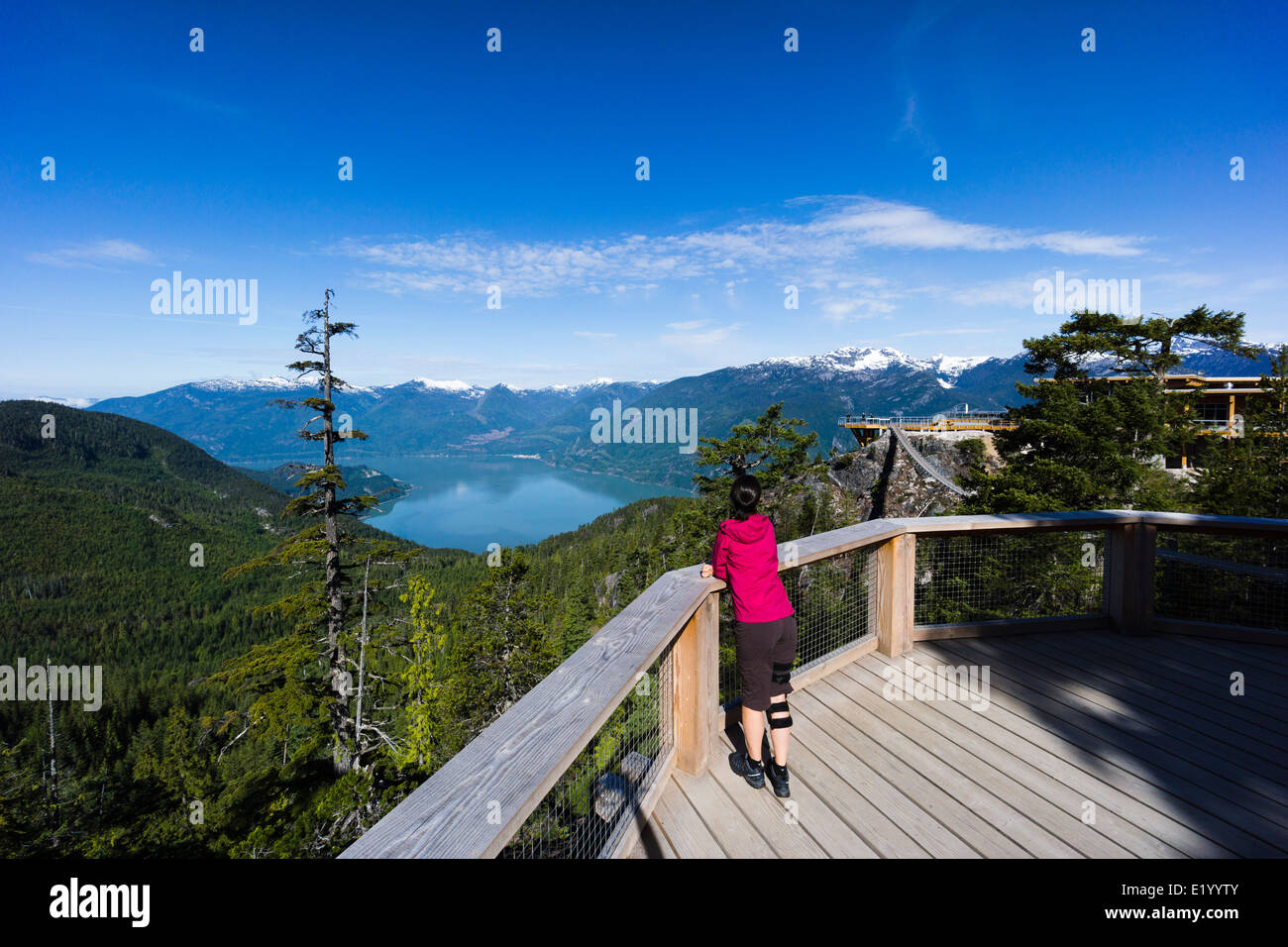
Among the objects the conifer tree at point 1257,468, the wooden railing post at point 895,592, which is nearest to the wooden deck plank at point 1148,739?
the wooden railing post at point 895,592

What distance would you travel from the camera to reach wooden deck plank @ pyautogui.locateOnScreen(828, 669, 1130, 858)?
2164 mm

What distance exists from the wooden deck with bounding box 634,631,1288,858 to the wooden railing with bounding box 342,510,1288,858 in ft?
0.97

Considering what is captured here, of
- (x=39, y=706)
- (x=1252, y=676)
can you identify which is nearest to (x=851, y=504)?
(x=1252, y=676)

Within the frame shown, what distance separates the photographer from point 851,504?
101 feet

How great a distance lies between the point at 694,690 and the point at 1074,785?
1756mm

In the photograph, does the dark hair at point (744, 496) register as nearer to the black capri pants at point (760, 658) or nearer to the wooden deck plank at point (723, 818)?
the black capri pants at point (760, 658)

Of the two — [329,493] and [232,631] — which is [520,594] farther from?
[232,631]

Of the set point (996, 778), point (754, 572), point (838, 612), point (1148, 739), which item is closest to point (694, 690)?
point (754, 572)

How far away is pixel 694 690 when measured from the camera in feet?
8.63

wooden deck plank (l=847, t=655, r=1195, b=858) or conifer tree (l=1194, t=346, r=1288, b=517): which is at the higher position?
conifer tree (l=1194, t=346, r=1288, b=517)

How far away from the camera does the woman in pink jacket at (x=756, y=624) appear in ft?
8.42

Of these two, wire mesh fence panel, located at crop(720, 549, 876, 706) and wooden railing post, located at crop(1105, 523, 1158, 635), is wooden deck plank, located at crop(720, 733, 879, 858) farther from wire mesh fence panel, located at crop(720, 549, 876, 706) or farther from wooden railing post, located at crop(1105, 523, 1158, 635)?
wooden railing post, located at crop(1105, 523, 1158, 635)

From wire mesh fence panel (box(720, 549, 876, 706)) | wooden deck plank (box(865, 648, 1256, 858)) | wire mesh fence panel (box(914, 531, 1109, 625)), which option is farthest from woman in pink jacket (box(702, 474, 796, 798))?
wire mesh fence panel (box(914, 531, 1109, 625))

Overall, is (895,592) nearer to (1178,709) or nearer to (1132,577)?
(1178,709)
